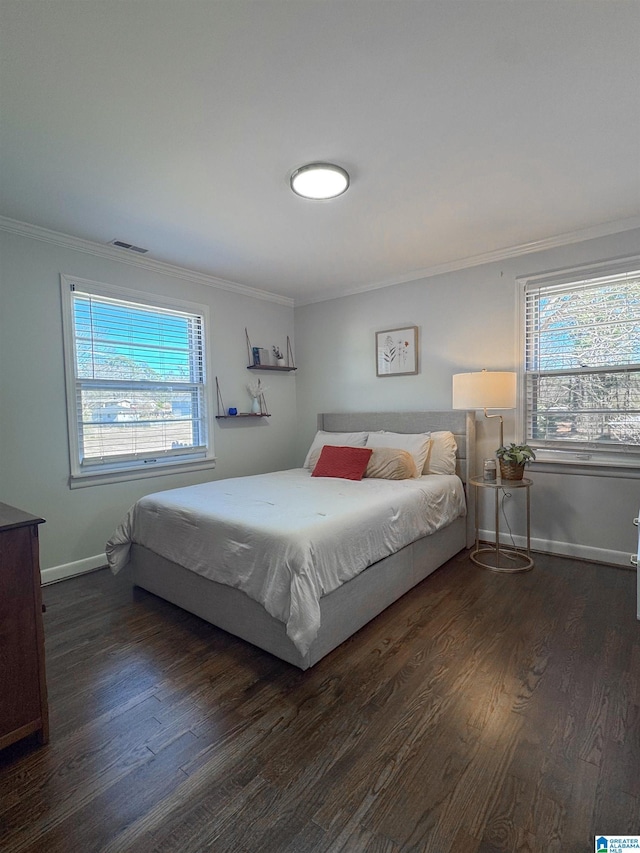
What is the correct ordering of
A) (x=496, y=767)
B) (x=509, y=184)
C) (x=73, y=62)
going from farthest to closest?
1. (x=509, y=184)
2. (x=73, y=62)
3. (x=496, y=767)

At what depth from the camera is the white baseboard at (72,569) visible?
9.71 ft

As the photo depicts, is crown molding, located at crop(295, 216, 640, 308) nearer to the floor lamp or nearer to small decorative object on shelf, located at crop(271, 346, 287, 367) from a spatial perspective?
small decorative object on shelf, located at crop(271, 346, 287, 367)

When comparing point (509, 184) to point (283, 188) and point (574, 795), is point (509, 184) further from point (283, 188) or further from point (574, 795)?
point (574, 795)

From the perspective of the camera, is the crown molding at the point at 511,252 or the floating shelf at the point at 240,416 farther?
the floating shelf at the point at 240,416

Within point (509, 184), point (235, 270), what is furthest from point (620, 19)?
point (235, 270)

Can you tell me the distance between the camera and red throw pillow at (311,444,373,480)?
3365mm

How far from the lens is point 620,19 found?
1394 mm

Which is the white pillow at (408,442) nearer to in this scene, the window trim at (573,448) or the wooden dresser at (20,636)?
the window trim at (573,448)

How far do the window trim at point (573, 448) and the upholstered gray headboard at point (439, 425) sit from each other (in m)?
0.42

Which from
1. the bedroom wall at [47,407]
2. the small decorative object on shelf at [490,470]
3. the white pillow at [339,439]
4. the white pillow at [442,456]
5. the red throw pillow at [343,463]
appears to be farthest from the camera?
the white pillow at [339,439]

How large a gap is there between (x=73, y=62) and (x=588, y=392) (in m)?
3.58

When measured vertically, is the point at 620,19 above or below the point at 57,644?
above

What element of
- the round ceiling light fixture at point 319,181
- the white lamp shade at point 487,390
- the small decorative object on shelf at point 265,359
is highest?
the round ceiling light fixture at point 319,181

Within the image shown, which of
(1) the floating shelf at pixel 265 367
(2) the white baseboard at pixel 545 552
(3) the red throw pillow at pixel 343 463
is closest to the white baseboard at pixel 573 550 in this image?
(2) the white baseboard at pixel 545 552
